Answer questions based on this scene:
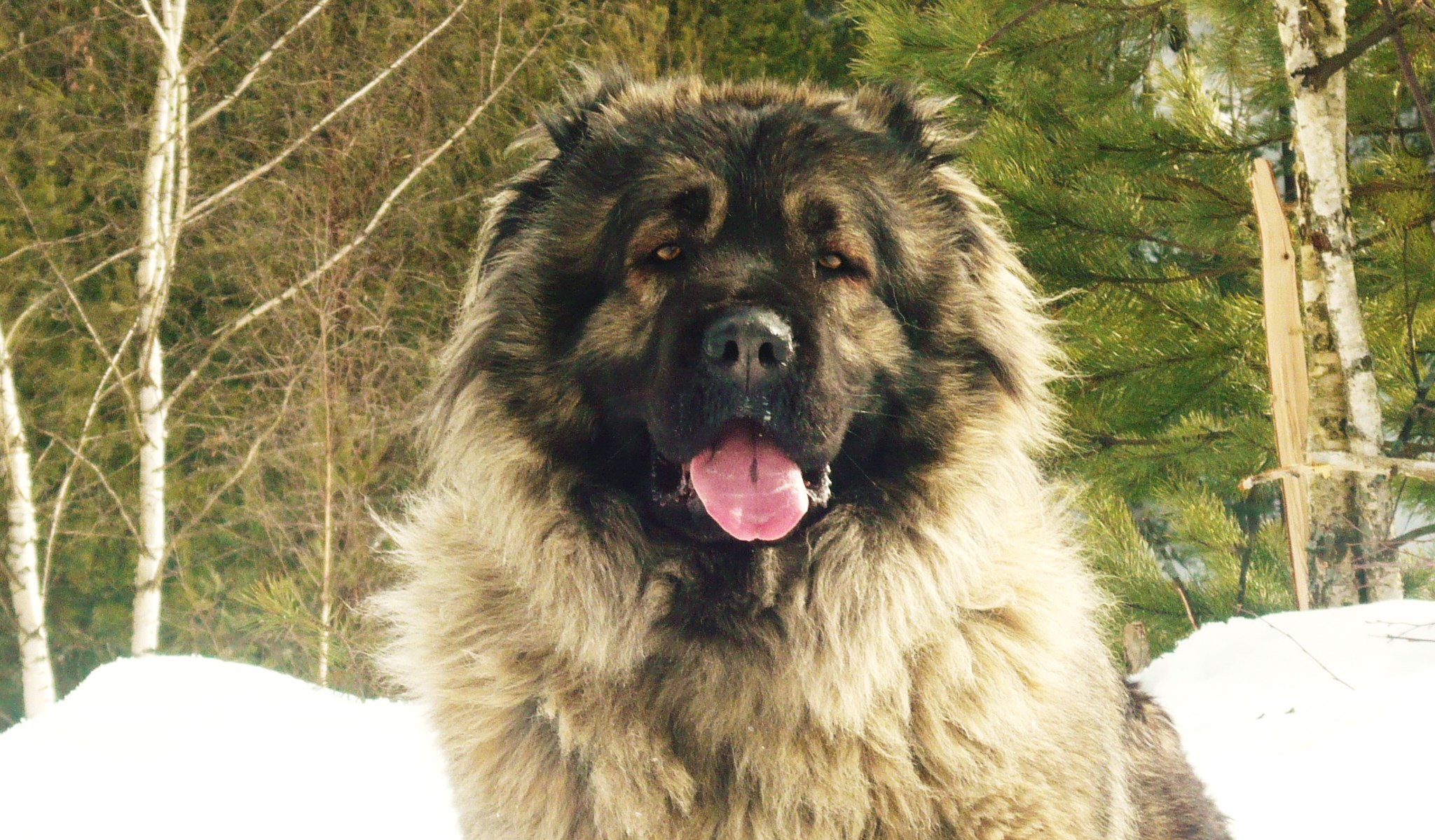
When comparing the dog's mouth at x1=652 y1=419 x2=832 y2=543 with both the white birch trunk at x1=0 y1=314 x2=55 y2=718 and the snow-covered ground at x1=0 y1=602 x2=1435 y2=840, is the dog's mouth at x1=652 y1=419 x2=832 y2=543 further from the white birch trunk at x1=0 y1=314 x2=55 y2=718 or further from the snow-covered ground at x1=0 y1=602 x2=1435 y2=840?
the white birch trunk at x1=0 y1=314 x2=55 y2=718

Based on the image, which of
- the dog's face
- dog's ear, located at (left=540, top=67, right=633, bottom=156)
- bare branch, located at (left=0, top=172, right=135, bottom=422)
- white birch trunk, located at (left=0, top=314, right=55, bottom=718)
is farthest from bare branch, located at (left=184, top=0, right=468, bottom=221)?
the dog's face

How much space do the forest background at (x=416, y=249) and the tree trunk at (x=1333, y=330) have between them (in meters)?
0.18

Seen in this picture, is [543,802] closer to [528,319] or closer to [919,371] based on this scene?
[528,319]

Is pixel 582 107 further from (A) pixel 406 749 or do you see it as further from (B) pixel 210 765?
(A) pixel 406 749

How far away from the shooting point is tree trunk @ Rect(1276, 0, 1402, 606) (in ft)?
15.5

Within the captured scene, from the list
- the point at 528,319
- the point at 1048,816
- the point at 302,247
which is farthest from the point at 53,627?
the point at 1048,816

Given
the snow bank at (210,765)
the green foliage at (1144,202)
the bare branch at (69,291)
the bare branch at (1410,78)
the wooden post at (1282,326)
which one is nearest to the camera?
the bare branch at (1410,78)

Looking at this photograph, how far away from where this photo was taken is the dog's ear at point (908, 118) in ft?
9.15

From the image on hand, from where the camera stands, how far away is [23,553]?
8.20 meters

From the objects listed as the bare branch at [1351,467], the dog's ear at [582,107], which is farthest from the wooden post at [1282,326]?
the dog's ear at [582,107]

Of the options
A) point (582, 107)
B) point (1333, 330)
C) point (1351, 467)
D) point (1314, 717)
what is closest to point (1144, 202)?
point (1333, 330)

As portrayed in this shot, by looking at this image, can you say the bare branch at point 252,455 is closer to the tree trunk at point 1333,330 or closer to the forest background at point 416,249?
the forest background at point 416,249

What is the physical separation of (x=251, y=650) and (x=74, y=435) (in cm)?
244

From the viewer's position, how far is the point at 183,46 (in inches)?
365
